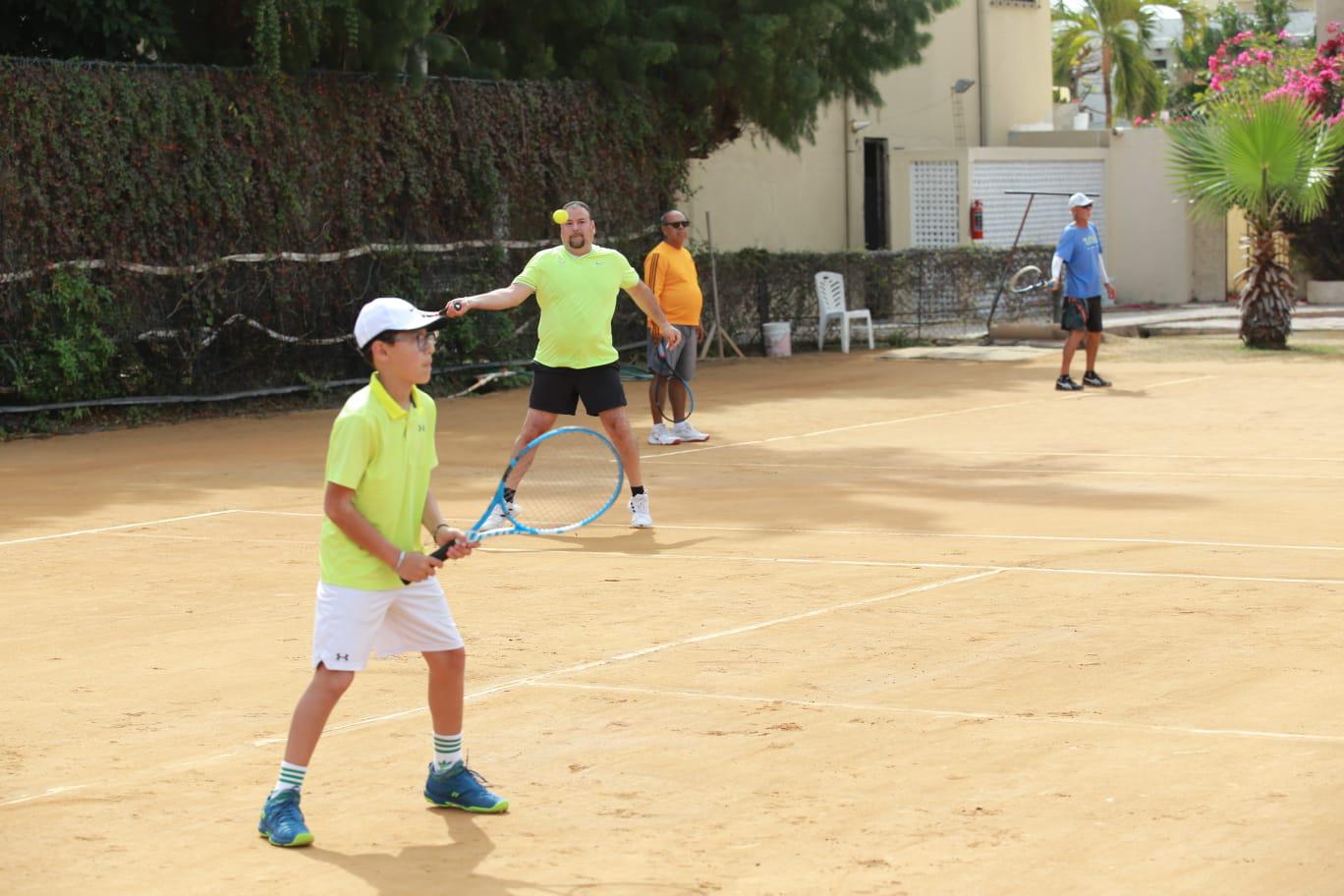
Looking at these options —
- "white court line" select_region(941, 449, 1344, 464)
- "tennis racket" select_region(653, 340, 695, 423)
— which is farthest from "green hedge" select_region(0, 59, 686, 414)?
"white court line" select_region(941, 449, 1344, 464)

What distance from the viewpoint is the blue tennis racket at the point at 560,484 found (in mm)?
10469

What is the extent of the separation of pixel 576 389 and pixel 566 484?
1.96 feet

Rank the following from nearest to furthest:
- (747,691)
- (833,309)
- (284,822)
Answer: (284,822)
(747,691)
(833,309)

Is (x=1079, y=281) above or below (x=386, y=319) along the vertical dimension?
below

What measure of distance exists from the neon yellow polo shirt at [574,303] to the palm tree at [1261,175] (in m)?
14.5

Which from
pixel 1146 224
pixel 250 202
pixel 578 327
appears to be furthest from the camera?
pixel 1146 224

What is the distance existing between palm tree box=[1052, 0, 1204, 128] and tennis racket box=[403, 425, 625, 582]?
132 feet

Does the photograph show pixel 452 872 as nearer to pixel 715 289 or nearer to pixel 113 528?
pixel 113 528

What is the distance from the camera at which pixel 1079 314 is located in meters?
19.4

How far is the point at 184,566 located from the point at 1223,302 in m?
26.4

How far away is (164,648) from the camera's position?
7.92m

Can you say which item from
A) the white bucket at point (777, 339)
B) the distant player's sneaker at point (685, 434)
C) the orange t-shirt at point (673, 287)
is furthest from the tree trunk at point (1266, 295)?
the distant player's sneaker at point (685, 434)

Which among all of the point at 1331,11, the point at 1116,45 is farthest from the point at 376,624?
the point at 1116,45

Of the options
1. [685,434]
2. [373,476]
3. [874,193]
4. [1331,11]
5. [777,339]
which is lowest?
[685,434]
